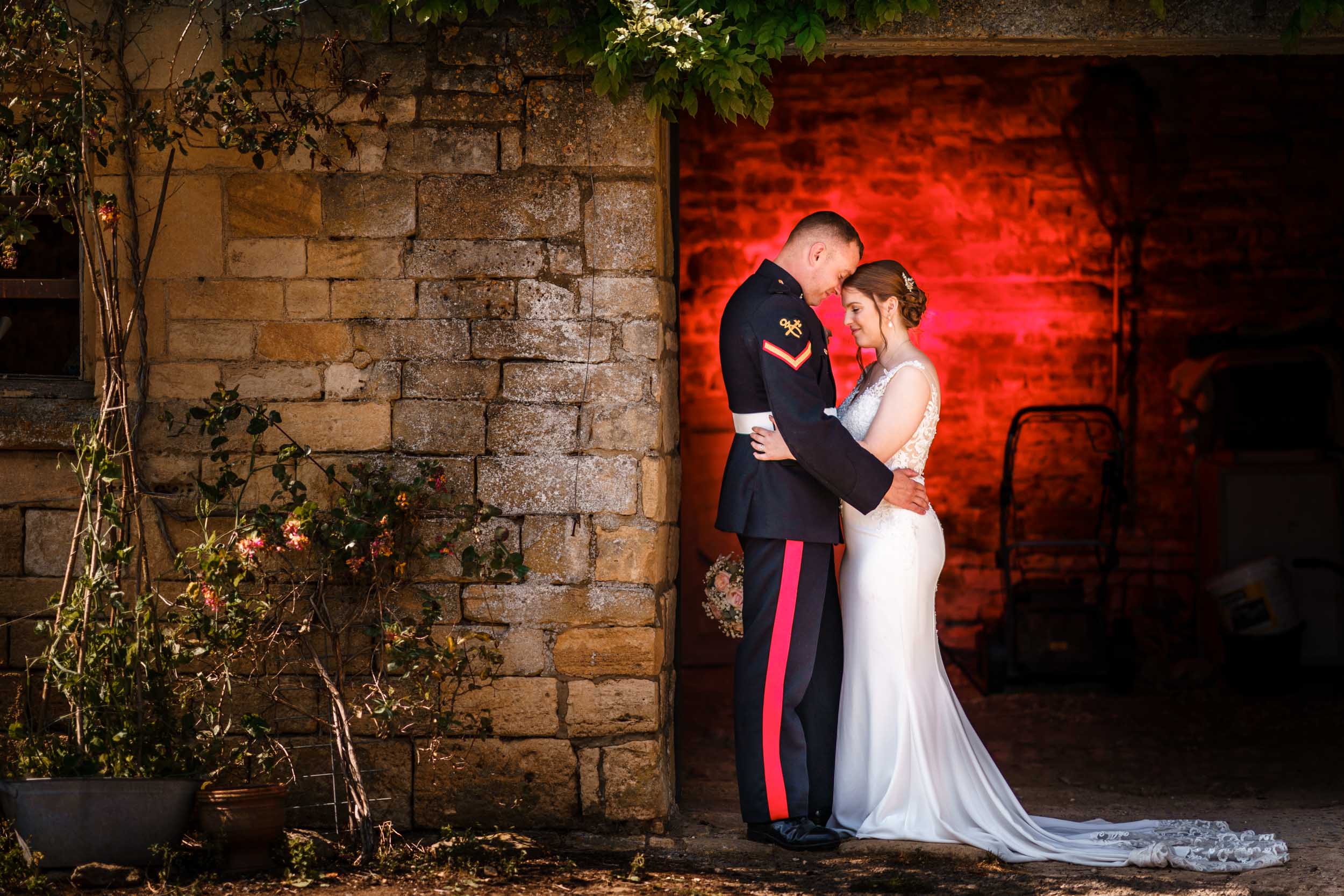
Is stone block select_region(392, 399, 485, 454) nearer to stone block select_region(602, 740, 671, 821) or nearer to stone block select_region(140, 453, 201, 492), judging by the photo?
stone block select_region(140, 453, 201, 492)

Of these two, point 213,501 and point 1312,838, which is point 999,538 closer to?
point 1312,838

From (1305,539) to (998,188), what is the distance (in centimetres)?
279

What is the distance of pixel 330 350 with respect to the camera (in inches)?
173

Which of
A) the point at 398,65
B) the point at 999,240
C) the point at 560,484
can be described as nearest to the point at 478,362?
the point at 560,484

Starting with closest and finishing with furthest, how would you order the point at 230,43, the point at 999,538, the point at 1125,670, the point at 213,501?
the point at 213,501, the point at 230,43, the point at 1125,670, the point at 999,538

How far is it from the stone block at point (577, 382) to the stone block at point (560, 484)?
0.20 metres

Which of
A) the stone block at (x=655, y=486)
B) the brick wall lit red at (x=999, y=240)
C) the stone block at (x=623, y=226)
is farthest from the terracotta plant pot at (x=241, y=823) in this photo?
Answer: the brick wall lit red at (x=999, y=240)

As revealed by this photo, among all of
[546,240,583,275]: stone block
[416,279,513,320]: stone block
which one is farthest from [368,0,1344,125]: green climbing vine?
[416,279,513,320]: stone block

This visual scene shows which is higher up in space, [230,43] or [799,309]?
[230,43]

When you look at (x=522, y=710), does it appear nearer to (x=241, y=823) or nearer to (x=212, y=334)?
(x=241, y=823)

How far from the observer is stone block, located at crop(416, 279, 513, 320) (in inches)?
172

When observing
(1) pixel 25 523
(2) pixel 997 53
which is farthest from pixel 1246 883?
(1) pixel 25 523

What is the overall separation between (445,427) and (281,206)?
0.90m

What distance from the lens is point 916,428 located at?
4328 millimetres
